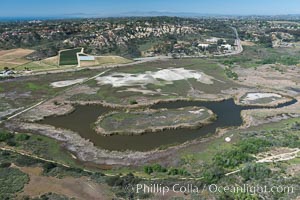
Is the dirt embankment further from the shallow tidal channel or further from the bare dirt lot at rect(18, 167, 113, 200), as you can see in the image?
the bare dirt lot at rect(18, 167, 113, 200)

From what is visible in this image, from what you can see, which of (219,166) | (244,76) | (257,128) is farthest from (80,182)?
(244,76)

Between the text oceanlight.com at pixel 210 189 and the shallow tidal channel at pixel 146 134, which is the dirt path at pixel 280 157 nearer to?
the text oceanlight.com at pixel 210 189

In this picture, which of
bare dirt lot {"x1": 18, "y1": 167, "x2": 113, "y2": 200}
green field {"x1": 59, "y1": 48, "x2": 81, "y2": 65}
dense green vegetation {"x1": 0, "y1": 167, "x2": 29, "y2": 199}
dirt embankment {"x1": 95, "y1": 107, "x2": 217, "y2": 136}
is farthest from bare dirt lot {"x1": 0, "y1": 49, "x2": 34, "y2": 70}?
bare dirt lot {"x1": 18, "y1": 167, "x2": 113, "y2": 200}

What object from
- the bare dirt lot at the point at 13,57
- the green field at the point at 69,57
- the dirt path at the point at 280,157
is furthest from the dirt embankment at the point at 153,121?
the bare dirt lot at the point at 13,57

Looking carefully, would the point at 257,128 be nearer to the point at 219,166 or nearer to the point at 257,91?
the point at 219,166

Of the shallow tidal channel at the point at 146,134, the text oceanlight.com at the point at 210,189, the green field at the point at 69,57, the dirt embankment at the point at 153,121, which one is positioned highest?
the green field at the point at 69,57

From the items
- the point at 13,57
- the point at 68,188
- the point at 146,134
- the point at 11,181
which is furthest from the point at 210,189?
the point at 13,57

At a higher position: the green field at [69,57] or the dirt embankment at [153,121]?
the green field at [69,57]

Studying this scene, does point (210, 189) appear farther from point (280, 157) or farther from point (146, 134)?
point (146, 134)
